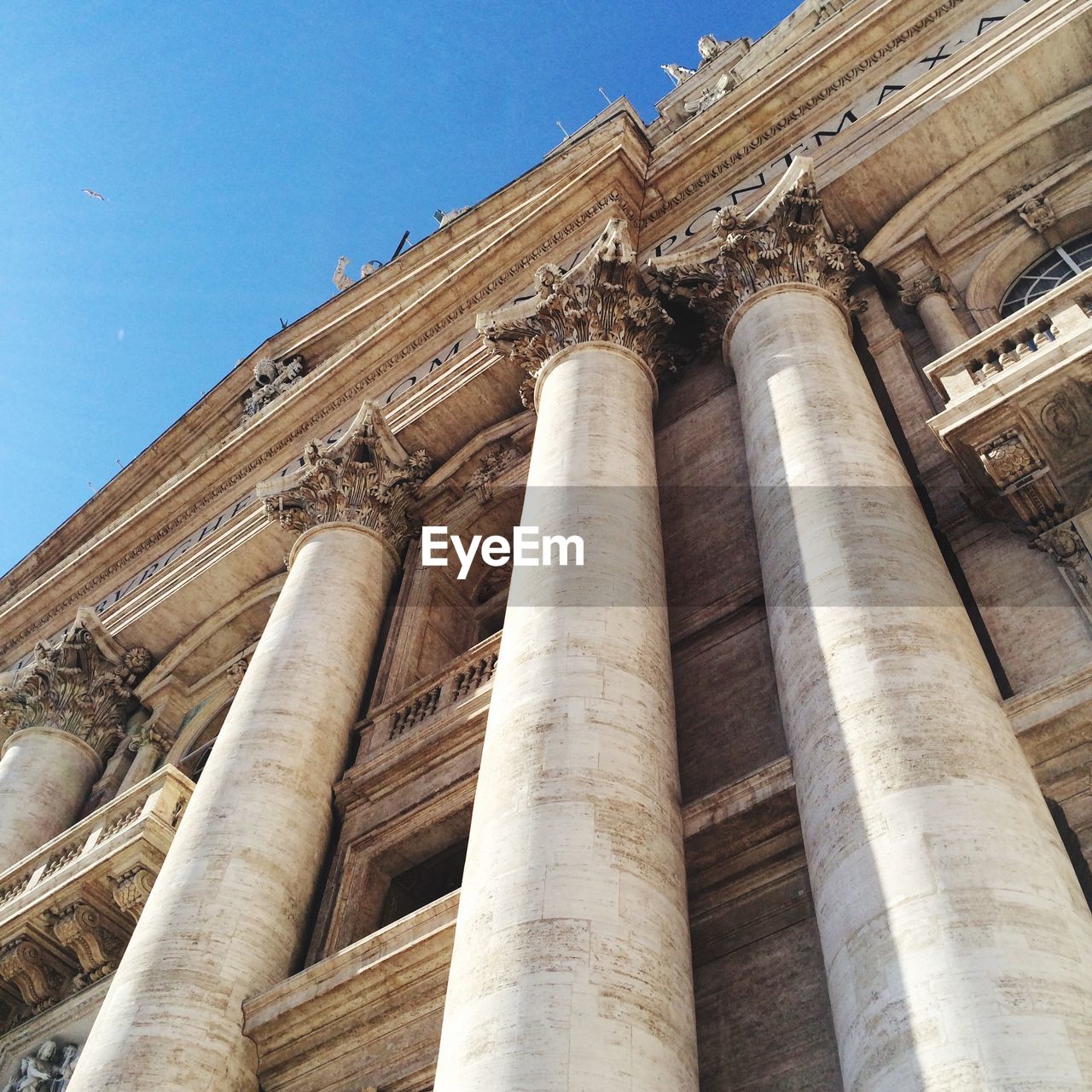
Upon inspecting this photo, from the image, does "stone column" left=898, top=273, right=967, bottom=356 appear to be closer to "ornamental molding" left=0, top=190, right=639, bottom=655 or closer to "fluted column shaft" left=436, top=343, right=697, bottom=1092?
"fluted column shaft" left=436, top=343, right=697, bottom=1092

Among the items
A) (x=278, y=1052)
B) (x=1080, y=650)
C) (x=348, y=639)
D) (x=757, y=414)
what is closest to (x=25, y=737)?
(x=348, y=639)

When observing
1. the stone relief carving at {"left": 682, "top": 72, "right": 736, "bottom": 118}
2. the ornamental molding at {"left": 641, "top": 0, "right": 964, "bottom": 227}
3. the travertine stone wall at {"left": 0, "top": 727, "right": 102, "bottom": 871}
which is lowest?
the travertine stone wall at {"left": 0, "top": 727, "right": 102, "bottom": 871}

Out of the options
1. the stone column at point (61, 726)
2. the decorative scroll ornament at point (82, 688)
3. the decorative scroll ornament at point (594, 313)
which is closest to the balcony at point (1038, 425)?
the decorative scroll ornament at point (594, 313)

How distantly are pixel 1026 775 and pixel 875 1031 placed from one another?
2.02 m

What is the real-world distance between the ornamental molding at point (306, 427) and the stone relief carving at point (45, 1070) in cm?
991

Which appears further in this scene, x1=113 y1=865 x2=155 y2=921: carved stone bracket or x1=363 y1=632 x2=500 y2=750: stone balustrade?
x1=113 y1=865 x2=155 y2=921: carved stone bracket

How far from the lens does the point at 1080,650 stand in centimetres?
859

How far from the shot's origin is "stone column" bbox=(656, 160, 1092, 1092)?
5684mm

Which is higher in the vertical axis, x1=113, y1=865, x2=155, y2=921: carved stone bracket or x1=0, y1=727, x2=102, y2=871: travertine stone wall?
x1=0, y1=727, x2=102, y2=871: travertine stone wall

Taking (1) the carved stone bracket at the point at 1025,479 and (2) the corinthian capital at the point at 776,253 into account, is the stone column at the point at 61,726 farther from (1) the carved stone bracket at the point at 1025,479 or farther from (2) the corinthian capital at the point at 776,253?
(1) the carved stone bracket at the point at 1025,479

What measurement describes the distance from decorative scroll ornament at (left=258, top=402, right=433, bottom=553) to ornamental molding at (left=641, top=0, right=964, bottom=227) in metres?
4.60

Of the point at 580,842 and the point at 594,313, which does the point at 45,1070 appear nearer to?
the point at 580,842

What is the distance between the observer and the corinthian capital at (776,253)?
1320 centimetres

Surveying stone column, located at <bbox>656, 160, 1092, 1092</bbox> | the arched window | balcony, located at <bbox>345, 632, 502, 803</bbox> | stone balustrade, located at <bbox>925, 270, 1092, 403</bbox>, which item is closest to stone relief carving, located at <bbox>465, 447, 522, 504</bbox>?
balcony, located at <bbox>345, 632, 502, 803</bbox>
